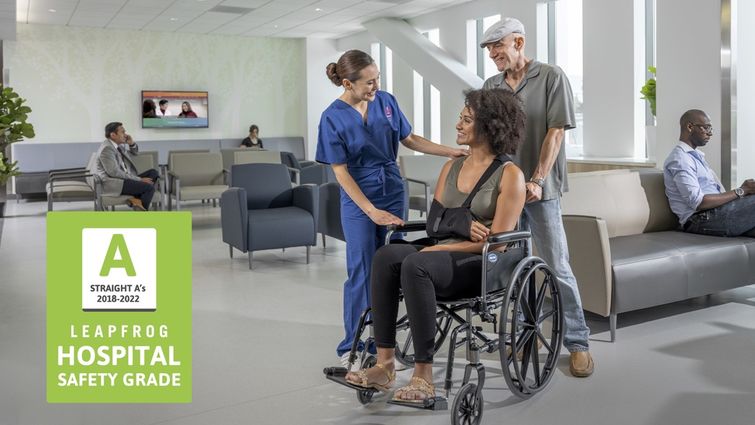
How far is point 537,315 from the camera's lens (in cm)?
301

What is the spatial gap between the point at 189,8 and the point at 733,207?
8922 mm

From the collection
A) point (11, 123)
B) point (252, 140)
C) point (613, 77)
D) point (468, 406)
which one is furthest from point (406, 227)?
point (252, 140)

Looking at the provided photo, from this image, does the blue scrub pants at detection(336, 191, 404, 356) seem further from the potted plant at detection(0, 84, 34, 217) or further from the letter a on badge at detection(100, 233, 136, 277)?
the potted plant at detection(0, 84, 34, 217)

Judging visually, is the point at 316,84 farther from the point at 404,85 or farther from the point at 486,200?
the point at 486,200

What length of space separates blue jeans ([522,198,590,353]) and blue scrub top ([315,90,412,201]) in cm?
62

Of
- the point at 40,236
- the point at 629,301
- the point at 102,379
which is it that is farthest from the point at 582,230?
the point at 40,236

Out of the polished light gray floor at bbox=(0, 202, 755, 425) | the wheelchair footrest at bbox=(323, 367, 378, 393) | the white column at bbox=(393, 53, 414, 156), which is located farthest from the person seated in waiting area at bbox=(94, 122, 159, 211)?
the wheelchair footrest at bbox=(323, 367, 378, 393)

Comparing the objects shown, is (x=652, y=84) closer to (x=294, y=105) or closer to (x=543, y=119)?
(x=543, y=119)

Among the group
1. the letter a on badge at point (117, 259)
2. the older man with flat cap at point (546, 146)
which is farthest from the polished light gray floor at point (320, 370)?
the letter a on badge at point (117, 259)

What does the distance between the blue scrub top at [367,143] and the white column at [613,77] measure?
593 cm

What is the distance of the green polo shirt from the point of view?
123 inches

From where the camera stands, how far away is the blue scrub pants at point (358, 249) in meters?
3.18

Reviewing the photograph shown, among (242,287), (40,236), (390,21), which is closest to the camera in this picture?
(242,287)

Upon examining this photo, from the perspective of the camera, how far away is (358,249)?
10.4 feet
